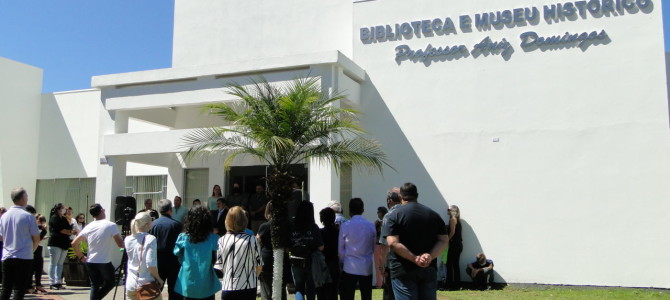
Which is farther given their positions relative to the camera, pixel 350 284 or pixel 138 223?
pixel 350 284

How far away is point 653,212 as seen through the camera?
13055 mm

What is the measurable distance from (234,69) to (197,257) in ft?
27.1

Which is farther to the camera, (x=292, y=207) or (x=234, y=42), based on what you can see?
(x=234, y=42)

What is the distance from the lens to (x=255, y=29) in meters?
18.0

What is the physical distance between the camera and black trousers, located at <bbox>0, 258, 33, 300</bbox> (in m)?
8.57

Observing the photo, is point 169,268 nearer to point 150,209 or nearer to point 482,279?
point 150,209

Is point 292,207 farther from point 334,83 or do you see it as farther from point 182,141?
point 182,141

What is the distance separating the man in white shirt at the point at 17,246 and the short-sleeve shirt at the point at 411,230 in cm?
535

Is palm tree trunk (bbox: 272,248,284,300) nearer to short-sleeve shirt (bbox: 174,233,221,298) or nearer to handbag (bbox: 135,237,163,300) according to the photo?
short-sleeve shirt (bbox: 174,233,221,298)

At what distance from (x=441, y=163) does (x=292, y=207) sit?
5519mm

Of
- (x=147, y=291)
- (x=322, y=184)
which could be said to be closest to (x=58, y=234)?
(x=322, y=184)

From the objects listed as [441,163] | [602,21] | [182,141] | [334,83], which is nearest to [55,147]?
[182,141]

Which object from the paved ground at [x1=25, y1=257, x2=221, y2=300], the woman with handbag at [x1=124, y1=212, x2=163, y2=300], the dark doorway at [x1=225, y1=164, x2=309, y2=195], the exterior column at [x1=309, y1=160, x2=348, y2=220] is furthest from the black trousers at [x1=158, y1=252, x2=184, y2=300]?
the dark doorway at [x1=225, y1=164, x2=309, y2=195]

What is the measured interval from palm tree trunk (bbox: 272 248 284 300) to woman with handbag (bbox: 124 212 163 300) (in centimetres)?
187
